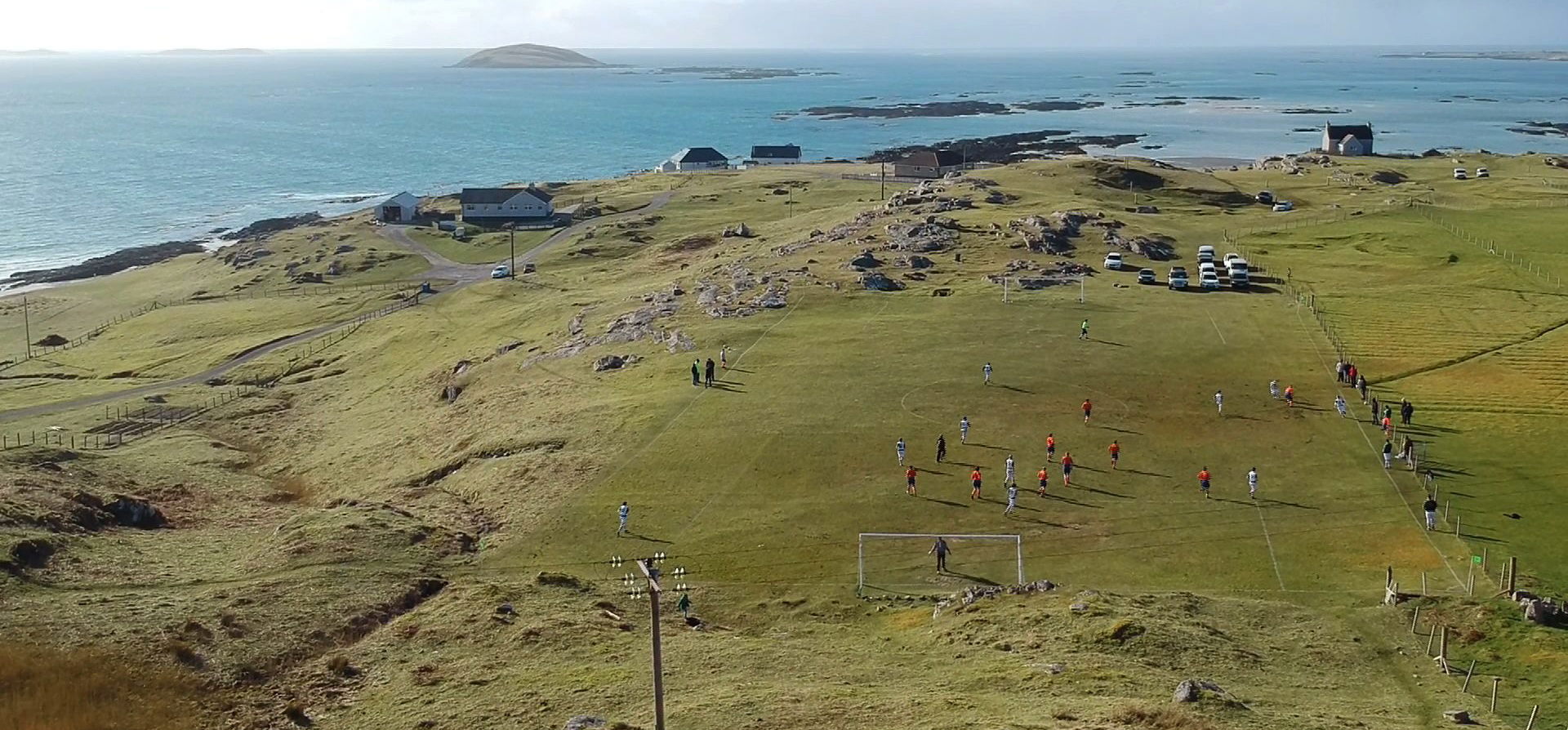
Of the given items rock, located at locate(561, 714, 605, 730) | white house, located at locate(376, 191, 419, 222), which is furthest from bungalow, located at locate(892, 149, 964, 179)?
rock, located at locate(561, 714, 605, 730)

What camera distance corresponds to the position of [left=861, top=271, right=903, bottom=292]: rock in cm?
7581

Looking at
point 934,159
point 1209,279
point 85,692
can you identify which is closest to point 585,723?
point 85,692

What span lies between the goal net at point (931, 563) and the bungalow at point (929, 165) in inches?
4582

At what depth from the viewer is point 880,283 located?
76500 mm

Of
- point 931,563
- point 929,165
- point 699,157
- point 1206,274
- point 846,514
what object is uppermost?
point 699,157

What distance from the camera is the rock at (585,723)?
26.6m

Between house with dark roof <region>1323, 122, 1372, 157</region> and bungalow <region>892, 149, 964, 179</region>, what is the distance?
56.1 m

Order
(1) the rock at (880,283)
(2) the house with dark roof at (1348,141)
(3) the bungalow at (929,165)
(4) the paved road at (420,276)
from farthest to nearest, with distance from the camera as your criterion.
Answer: (2) the house with dark roof at (1348,141)
(3) the bungalow at (929,165)
(1) the rock at (880,283)
(4) the paved road at (420,276)

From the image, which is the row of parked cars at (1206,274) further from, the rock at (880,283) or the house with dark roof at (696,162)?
the house with dark roof at (696,162)

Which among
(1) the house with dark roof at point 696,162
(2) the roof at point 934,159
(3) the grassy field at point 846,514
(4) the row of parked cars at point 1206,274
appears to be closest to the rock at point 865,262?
(3) the grassy field at point 846,514

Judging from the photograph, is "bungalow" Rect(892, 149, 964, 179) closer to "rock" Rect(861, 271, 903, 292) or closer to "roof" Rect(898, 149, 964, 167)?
"roof" Rect(898, 149, 964, 167)

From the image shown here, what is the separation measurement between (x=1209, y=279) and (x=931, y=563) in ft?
155

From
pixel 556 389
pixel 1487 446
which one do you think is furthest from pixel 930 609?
pixel 556 389

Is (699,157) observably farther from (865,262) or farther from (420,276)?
(865,262)
